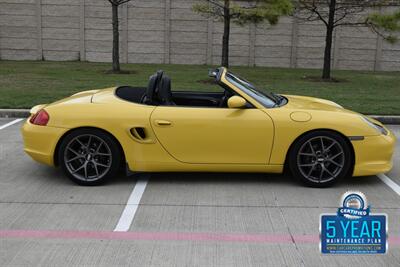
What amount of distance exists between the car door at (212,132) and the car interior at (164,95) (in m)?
0.24

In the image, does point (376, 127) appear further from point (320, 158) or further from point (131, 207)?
point (131, 207)

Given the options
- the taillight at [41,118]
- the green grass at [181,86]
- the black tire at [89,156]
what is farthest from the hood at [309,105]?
the green grass at [181,86]

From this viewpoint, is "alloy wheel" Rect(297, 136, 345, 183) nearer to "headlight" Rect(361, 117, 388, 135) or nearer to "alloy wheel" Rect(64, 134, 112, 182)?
"headlight" Rect(361, 117, 388, 135)

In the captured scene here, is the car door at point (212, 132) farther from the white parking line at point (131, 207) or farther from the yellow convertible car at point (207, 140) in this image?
the white parking line at point (131, 207)

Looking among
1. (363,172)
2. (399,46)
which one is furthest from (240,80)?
(399,46)

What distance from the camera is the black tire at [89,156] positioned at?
5191mm

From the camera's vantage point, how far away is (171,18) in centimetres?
2416

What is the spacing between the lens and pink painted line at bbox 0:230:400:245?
394cm

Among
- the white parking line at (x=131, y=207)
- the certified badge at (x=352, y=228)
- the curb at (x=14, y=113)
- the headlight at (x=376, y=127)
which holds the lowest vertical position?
the white parking line at (x=131, y=207)

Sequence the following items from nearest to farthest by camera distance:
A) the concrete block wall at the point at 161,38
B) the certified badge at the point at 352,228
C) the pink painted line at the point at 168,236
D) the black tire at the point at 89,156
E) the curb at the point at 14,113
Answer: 1. the certified badge at the point at 352,228
2. the pink painted line at the point at 168,236
3. the black tire at the point at 89,156
4. the curb at the point at 14,113
5. the concrete block wall at the point at 161,38

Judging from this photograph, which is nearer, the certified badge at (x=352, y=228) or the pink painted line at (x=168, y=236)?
the certified badge at (x=352, y=228)

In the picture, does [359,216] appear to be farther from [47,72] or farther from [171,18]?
[171,18]

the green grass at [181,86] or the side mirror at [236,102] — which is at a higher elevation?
the side mirror at [236,102]

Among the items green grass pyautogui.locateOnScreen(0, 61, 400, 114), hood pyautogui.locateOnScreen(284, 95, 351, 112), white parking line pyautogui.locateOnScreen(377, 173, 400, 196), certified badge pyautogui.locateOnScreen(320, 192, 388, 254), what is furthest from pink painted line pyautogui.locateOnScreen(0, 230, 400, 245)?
green grass pyautogui.locateOnScreen(0, 61, 400, 114)
